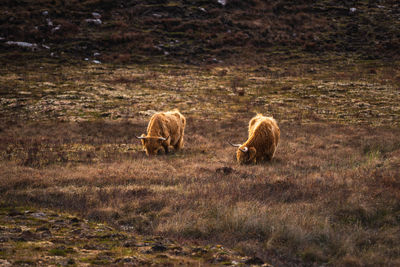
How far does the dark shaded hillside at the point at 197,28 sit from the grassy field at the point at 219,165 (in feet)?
35.5

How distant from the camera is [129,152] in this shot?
1422 cm

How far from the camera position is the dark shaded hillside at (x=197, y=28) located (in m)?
42.8

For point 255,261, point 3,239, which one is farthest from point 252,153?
point 3,239

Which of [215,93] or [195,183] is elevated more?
[215,93]

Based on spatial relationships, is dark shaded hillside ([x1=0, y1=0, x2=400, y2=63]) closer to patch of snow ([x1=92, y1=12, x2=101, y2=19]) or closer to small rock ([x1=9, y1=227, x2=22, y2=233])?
patch of snow ([x1=92, y1=12, x2=101, y2=19])

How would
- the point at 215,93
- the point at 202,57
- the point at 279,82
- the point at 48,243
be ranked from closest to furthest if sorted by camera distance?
the point at 48,243, the point at 215,93, the point at 279,82, the point at 202,57

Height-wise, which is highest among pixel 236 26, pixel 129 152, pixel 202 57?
pixel 236 26

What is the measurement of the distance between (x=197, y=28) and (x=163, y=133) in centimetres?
3958

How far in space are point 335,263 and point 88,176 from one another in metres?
7.40

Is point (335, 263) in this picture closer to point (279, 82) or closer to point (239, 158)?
point (239, 158)

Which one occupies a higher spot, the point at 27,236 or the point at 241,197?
the point at 27,236

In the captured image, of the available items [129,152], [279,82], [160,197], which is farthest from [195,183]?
[279,82]

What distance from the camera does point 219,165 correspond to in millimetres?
11797

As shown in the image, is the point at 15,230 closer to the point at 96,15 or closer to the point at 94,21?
the point at 94,21
